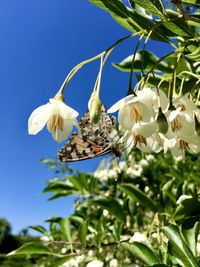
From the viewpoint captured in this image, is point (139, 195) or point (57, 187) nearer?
point (139, 195)

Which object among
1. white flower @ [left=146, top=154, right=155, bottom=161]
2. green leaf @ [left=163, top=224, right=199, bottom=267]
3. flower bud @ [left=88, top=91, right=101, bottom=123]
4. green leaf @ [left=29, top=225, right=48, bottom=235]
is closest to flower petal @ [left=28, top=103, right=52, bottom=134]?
flower bud @ [left=88, top=91, right=101, bottom=123]

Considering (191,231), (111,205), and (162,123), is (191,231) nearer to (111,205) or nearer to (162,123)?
(162,123)

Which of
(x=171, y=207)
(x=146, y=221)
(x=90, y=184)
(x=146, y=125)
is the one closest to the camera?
(x=146, y=125)

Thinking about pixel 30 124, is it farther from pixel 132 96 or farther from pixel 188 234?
pixel 188 234

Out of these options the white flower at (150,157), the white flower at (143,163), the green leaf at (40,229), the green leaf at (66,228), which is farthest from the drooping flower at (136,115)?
the white flower at (150,157)

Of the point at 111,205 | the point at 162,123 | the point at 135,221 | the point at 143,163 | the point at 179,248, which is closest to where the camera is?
A: the point at 162,123

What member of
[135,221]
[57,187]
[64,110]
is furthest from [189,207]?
[57,187]

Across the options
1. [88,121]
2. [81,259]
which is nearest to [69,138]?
[88,121]
